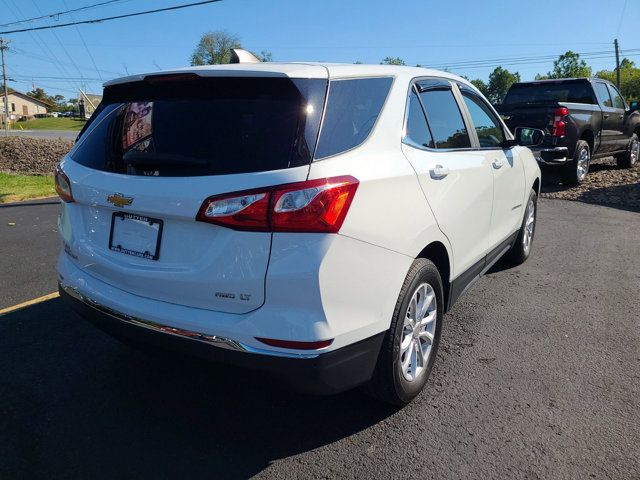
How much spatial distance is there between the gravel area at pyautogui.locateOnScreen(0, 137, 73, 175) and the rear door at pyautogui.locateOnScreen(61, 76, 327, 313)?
13666mm

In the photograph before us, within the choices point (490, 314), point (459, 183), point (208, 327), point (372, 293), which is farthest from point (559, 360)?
point (208, 327)

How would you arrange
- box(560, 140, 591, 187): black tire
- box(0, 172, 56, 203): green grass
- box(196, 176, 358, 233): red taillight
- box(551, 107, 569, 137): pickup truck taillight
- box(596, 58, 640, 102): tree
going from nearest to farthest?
box(196, 176, 358, 233): red taillight, box(551, 107, 569, 137): pickup truck taillight, box(560, 140, 591, 187): black tire, box(0, 172, 56, 203): green grass, box(596, 58, 640, 102): tree

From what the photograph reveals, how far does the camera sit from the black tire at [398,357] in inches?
103

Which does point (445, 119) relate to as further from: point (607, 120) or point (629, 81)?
point (629, 81)

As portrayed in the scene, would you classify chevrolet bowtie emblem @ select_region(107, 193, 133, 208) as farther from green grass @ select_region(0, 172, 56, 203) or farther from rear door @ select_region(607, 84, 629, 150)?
rear door @ select_region(607, 84, 629, 150)

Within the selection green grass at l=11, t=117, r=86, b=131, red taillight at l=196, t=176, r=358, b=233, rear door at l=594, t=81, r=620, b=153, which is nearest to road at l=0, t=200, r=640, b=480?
red taillight at l=196, t=176, r=358, b=233

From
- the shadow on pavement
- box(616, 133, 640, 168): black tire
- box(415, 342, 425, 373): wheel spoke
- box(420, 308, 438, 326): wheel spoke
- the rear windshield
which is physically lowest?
the shadow on pavement

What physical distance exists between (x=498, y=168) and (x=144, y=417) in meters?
3.08

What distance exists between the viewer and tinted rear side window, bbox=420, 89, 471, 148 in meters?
3.36

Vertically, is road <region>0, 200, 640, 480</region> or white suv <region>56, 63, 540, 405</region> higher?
white suv <region>56, 63, 540, 405</region>

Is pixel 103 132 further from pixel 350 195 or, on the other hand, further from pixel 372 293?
pixel 372 293

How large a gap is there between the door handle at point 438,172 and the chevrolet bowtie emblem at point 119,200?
1601 mm

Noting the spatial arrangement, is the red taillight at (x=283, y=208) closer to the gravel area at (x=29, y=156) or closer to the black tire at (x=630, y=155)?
the black tire at (x=630, y=155)

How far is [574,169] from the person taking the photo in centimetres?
1038
